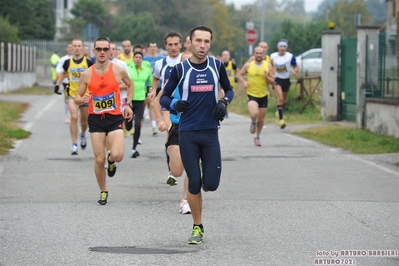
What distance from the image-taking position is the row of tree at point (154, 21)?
68062 millimetres

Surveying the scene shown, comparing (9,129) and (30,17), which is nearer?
(9,129)

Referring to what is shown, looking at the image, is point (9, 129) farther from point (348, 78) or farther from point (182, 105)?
point (182, 105)

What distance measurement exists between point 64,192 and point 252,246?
13.0 ft

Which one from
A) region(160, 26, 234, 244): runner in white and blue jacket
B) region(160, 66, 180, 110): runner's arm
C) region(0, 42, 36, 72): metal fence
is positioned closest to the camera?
region(160, 26, 234, 244): runner in white and blue jacket

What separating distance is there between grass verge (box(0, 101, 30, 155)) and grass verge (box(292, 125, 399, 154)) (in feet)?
20.4

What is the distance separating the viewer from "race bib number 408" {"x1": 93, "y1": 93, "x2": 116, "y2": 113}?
1070cm

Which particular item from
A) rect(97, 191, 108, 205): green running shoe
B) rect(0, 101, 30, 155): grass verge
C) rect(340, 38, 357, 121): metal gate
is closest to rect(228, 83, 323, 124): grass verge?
rect(340, 38, 357, 121): metal gate

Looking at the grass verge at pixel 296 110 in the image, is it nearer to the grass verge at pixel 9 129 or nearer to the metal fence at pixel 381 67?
the metal fence at pixel 381 67

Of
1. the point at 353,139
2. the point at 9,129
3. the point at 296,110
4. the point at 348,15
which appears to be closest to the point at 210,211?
the point at 353,139

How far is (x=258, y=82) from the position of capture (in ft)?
56.5

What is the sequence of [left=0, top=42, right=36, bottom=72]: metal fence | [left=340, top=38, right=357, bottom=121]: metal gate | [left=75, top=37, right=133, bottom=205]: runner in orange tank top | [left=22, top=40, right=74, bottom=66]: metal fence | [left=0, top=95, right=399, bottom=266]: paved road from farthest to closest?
[left=22, top=40, right=74, bottom=66]: metal fence
[left=0, top=42, right=36, bottom=72]: metal fence
[left=340, top=38, right=357, bottom=121]: metal gate
[left=75, top=37, right=133, bottom=205]: runner in orange tank top
[left=0, top=95, right=399, bottom=266]: paved road

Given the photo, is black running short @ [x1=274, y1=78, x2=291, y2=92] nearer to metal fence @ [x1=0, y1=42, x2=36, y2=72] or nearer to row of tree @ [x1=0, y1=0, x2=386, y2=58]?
metal fence @ [x1=0, y1=42, x2=36, y2=72]

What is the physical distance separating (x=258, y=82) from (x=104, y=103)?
6913 mm

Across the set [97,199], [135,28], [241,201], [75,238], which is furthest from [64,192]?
[135,28]
